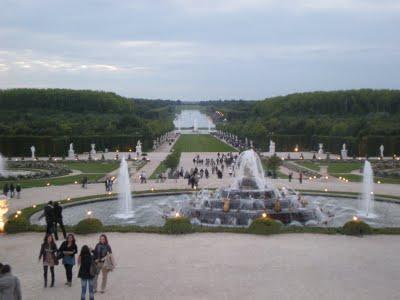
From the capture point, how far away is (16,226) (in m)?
19.1

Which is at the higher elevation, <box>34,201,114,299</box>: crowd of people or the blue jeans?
<box>34,201,114,299</box>: crowd of people

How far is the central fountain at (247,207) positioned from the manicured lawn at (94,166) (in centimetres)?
2339

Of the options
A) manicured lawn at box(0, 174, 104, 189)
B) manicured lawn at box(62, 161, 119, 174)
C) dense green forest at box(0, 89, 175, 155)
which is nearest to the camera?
manicured lawn at box(0, 174, 104, 189)

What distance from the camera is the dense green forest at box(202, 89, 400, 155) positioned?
228ft

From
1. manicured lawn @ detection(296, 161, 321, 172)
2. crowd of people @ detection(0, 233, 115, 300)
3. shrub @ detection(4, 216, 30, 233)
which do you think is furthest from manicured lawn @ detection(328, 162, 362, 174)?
crowd of people @ detection(0, 233, 115, 300)

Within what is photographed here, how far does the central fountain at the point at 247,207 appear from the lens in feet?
77.1

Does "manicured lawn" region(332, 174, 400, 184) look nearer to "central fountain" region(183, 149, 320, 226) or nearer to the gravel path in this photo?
"central fountain" region(183, 149, 320, 226)

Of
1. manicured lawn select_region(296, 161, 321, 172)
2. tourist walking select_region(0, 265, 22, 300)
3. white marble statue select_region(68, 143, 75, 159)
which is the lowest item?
tourist walking select_region(0, 265, 22, 300)

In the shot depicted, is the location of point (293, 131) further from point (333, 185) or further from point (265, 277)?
point (265, 277)

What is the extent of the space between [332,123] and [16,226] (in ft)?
241

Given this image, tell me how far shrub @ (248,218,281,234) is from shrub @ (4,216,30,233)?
26.0 feet

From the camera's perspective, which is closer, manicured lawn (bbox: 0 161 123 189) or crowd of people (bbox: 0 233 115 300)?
crowd of people (bbox: 0 233 115 300)

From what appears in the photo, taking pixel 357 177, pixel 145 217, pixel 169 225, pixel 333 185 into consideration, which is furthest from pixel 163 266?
pixel 357 177

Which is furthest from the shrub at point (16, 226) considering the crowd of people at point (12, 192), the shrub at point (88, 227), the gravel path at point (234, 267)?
the crowd of people at point (12, 192)
